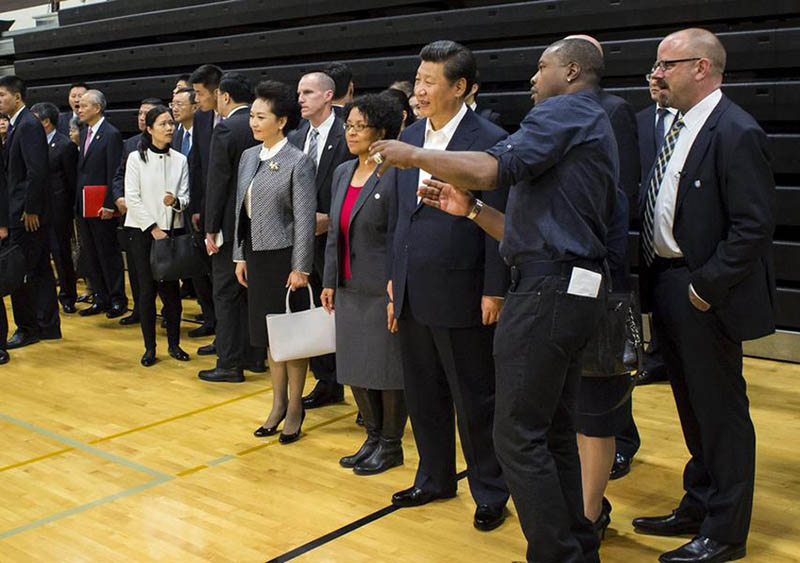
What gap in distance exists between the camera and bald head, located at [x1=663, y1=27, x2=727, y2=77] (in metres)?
2.61

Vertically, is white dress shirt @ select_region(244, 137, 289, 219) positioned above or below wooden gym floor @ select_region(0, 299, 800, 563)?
above

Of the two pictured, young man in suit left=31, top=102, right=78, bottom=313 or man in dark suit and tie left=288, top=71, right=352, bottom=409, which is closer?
man in dark suit and tie left=288, top=71, right=352, bottom=409

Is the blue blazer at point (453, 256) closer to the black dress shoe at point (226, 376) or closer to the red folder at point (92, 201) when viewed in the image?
the black dress shoe at point (226, 376)

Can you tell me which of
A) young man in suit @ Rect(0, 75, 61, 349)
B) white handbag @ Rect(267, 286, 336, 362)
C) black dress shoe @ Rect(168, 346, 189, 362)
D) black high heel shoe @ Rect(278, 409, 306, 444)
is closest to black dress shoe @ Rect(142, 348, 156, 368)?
black dress shoe @ Rect(168, 346, 189, 362)

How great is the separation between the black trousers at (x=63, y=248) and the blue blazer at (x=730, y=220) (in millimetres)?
5151

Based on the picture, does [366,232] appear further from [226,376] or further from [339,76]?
[226,376]

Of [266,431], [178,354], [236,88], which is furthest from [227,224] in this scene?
[266,431]

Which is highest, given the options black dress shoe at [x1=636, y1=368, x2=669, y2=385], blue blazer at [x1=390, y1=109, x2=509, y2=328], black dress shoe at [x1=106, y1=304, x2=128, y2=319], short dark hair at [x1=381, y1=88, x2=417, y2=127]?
short dark hair at [x1=381, y1=88, x2=417, y2=127]

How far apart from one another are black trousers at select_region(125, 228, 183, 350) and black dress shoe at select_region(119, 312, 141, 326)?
101 centimetres

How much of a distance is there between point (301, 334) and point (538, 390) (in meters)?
1.54

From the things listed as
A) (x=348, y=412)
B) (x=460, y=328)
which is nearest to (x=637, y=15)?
(x=348, y=412)

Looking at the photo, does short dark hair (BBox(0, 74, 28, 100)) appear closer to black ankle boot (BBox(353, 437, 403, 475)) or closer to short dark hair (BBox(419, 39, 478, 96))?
black ankle boot (BBox(353, 437, 403, 475))

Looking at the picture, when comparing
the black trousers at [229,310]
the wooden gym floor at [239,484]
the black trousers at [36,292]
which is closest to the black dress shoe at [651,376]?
the wooden gym floor at [239,484]

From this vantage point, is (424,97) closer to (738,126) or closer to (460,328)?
(460,328)
